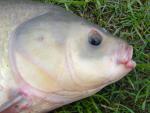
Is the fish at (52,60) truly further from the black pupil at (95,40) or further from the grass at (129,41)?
the grass at (129,41)

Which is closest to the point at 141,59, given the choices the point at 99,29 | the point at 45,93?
the point at 99,29

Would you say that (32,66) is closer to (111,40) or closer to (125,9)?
(111,40)

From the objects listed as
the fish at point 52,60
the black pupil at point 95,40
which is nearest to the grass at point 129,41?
the fish at point 52,60

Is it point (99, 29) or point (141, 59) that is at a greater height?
point (99, 29)

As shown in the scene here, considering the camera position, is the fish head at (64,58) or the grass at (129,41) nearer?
the fish head at (64,58)

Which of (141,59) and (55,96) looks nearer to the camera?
(55,96)

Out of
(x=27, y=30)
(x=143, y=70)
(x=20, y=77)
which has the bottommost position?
(x=143, y=70)

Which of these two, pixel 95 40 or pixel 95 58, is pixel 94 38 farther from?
pixel 95 58
